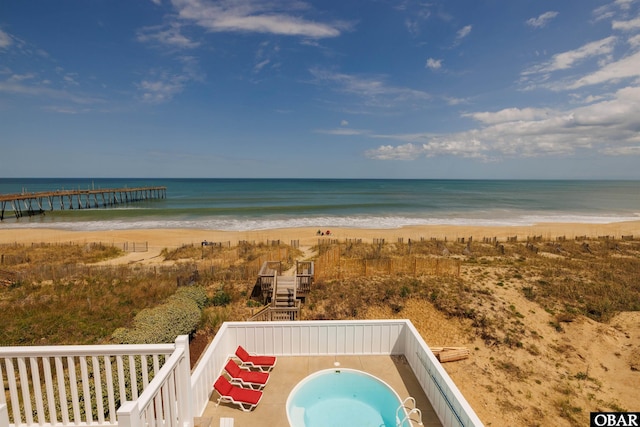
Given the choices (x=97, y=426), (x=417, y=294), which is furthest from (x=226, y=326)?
(x=417, y=294)

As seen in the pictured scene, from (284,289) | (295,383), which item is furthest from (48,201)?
(295,383)

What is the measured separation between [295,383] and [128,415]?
179 inches

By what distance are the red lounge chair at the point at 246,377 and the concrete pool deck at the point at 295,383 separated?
191 mm

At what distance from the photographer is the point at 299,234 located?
1237 inches

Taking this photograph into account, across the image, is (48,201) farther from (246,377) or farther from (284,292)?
(246,377)

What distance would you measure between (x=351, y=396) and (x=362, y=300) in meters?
6.27

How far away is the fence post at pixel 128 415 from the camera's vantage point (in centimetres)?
257

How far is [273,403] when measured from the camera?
6.05 meters

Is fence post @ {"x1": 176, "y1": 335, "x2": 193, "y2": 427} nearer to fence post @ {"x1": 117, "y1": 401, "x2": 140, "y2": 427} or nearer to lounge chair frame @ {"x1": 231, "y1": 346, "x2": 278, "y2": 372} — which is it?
fence post @ {"x1": 117, "y1": 401, "x2": 140, "y2": 427}

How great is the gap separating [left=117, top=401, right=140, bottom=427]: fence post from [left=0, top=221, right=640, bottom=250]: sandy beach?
2363 centimetres

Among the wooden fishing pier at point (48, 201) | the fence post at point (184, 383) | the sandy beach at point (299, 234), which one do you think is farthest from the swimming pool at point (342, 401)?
→ the wooden fishing pier at point (48, 201)

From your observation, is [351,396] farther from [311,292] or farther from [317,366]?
[311,292]

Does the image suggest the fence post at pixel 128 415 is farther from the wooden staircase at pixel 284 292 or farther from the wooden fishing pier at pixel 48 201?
the wooden fishing pier at pixel 48 201

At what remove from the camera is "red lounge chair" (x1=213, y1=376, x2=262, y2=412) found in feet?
19.0
